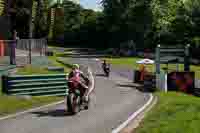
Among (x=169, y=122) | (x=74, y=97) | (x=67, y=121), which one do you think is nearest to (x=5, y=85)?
(x=74, y=97)

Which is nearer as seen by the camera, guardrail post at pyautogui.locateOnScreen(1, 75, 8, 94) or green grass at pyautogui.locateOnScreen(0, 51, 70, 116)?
green grass at pyautogui.locateOnScreen(0, 51, 70, 116)

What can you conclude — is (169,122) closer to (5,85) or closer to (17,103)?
(17,103)

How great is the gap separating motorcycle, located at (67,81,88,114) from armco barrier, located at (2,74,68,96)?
4755 millimetres

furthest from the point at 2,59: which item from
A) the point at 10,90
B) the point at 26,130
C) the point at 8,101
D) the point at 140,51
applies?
the point at 140,51

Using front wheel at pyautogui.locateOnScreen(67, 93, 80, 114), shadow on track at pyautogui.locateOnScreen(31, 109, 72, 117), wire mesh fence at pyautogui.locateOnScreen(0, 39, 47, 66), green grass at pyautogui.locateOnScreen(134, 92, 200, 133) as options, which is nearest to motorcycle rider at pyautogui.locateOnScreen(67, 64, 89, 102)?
front wheel at pyautogui.locateOnScreen(67, 93, 80, 114)

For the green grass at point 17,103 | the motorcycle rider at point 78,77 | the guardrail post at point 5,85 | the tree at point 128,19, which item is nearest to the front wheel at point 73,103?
the motorcycle rider at point 78,77

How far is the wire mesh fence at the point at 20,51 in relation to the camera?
29344 mm

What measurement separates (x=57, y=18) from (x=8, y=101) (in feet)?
39.0

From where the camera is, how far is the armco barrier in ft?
70.3

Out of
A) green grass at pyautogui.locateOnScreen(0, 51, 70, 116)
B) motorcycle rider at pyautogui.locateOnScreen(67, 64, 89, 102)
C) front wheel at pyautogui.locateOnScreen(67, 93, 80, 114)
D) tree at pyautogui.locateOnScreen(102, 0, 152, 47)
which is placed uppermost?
tree at pyautogui.locateOnScreen(102, 0, 152, 47)

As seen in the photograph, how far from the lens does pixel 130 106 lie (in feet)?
69.4

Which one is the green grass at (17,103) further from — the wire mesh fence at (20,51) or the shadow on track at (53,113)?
the wire mesh fence at (20,51)

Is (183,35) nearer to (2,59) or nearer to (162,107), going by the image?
(2,59)

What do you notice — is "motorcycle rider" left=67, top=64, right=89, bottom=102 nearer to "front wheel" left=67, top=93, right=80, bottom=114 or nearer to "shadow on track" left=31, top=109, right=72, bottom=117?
"front wheel" left=67, top=93, right=80, bottom=114
